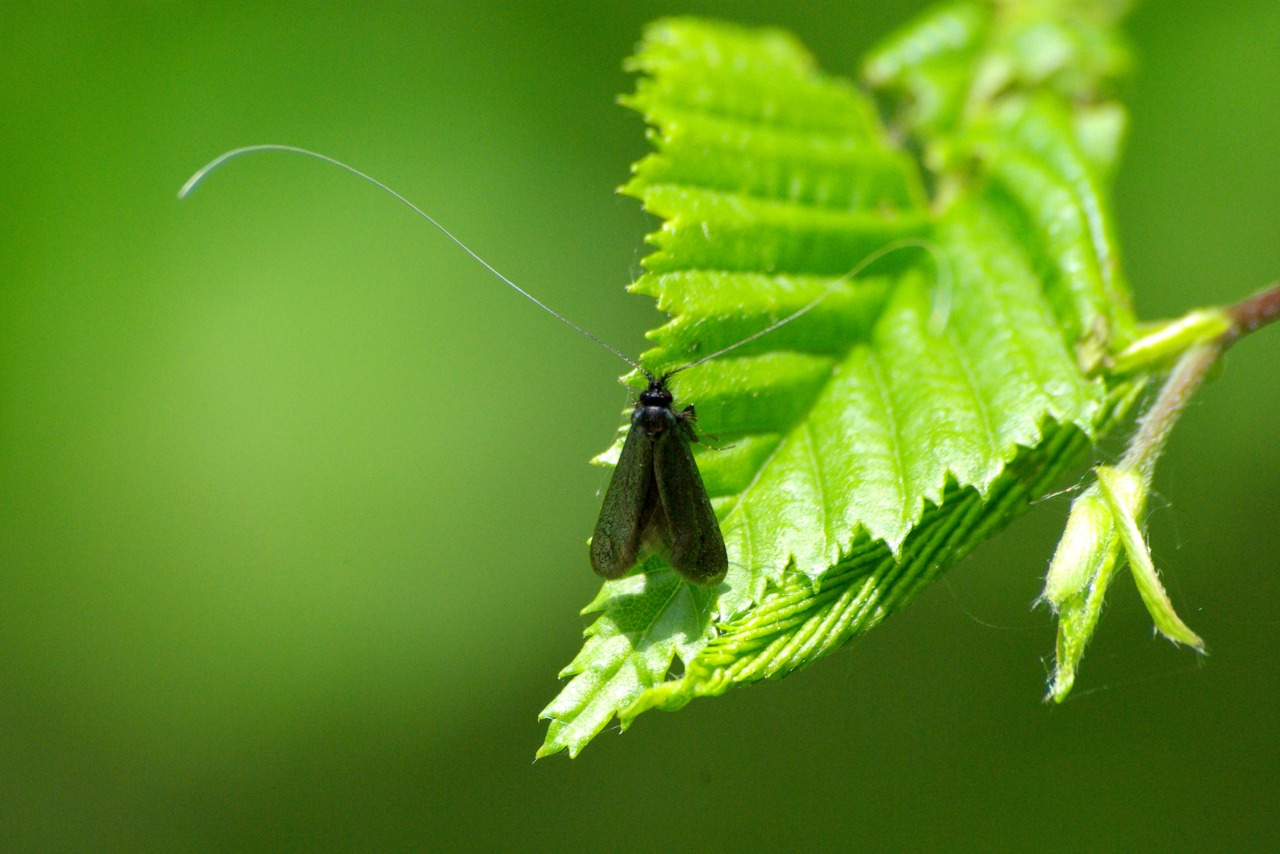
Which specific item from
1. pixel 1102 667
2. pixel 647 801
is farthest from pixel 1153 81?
pixel 647 801

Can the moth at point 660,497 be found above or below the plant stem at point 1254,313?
above

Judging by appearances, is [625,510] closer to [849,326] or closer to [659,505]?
[659,505]

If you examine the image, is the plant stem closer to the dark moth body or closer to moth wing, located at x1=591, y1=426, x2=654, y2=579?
the dark moth body

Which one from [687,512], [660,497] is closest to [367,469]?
[660,497]

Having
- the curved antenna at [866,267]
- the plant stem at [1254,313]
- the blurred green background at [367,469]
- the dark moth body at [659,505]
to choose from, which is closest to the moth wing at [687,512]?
the dark moth body at [659,505]

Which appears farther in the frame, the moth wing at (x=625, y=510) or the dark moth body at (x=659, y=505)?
the moth wing at (x=625, y=510)

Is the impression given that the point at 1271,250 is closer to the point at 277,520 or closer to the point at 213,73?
the point at 277,520

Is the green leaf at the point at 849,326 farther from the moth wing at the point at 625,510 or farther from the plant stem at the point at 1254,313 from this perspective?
the plant stem at the point at 1254,313

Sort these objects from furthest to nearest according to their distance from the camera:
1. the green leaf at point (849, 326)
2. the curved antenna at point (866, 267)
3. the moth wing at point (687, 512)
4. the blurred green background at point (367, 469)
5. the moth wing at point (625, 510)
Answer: the blurred green background at point (367, 469), the curved antenna at point (866, 267), the moth wing at point (625, 510), the moth wing at point (687, 512), the green leaf at point (849, 326)
